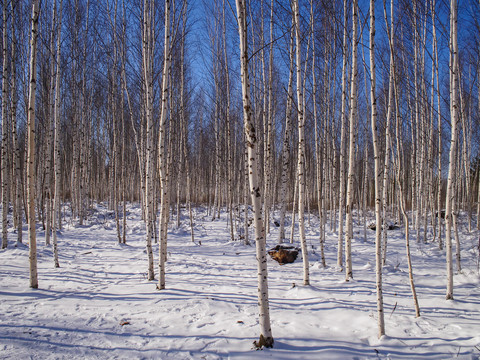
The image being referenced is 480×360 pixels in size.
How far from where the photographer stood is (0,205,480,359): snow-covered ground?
2865 mm

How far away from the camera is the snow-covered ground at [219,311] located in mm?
2865

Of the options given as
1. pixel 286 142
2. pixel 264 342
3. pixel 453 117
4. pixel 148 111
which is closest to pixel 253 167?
pixel 264 342

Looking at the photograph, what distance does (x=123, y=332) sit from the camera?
3242 mm

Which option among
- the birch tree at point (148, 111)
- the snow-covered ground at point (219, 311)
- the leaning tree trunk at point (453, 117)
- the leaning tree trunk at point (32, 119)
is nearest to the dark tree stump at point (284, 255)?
the snow-covered ground at point (219, 311)

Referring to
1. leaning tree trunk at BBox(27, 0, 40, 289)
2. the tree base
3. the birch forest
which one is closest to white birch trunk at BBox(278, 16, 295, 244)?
the birch forest

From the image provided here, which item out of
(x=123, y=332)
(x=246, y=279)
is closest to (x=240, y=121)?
(x=246, y=279)

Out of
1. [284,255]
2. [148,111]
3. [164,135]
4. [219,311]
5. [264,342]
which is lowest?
Answer: [284,255]

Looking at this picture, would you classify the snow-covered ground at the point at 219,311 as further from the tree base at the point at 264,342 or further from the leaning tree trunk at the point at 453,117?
the leaning tree trunk at the point at 453,117

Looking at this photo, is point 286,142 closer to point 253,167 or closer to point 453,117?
point 453,117

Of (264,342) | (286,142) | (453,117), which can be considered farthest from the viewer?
(286,142)

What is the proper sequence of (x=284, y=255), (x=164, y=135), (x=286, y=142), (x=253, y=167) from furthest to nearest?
1. (x=286, y=142)
2. (x=284, y=255)
3. (x=164, y=135)
4. (x=253, y=167)

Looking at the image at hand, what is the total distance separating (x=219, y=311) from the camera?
152 inches

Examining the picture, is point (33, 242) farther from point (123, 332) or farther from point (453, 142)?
point (453, 142)

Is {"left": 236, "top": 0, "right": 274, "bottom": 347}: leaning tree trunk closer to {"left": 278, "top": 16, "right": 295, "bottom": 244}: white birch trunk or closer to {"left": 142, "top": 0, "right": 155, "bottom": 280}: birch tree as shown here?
{"left": 278, "top": 16, "right": 295, "bottom": 244}: white birch trunk
